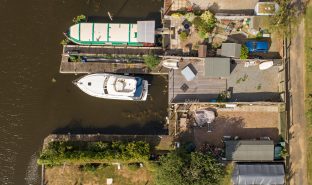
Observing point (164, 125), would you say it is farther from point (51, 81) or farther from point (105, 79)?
point (51, 81)

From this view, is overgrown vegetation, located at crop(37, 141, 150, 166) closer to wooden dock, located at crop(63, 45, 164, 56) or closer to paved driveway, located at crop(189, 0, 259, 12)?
wooden dock, located at crop(63, 45, 164, 56)

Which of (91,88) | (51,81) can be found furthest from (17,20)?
(91,88)

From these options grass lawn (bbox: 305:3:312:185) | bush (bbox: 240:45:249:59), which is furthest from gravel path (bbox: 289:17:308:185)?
bush (bbox: 240:45:249:59)

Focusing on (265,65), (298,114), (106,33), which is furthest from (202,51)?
(298,114)

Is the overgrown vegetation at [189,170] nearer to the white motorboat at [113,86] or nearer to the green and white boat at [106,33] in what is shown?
the white motorboat at [113,86]

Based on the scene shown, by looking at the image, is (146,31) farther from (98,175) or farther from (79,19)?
(98,175)
